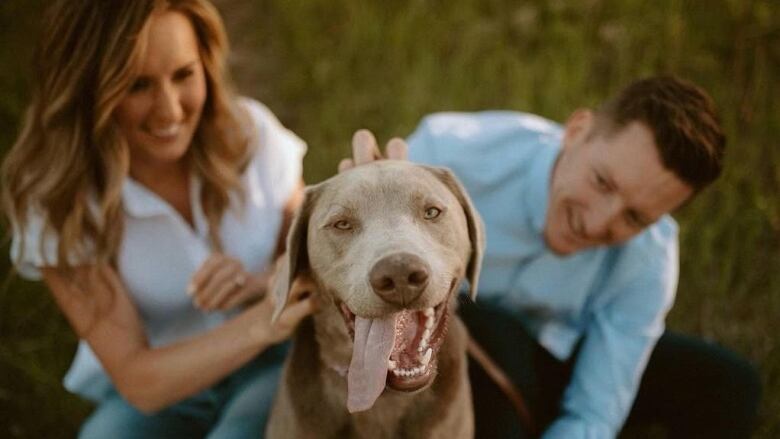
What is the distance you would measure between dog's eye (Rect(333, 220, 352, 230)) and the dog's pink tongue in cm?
22

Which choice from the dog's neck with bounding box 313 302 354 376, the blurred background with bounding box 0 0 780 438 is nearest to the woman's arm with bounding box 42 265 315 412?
the dog's neck with bounding box 313 302 354 376

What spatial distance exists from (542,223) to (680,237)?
1283 millimetres

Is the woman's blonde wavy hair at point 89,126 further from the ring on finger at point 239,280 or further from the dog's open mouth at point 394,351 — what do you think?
the dog's open mouth at point 394,351

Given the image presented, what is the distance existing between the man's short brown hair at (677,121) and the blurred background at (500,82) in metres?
1.30

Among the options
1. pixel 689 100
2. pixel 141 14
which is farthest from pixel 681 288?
pixel 141 14

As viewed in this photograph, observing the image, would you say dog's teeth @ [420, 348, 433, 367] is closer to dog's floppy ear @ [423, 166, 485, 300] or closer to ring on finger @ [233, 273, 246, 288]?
dog's floppy ear @ [423, 166, 485, 300]

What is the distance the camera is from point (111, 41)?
216 cm

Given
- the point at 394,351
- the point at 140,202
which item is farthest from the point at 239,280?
the point at 394,351

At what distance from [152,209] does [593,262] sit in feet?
4.91

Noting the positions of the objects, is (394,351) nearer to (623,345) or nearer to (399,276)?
(399,276)

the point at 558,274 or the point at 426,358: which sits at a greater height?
the point at 426,358

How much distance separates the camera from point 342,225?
1805 millimetres

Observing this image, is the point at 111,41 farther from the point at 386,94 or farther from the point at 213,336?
the point at 386,94

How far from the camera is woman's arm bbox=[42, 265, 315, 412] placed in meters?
2.36
